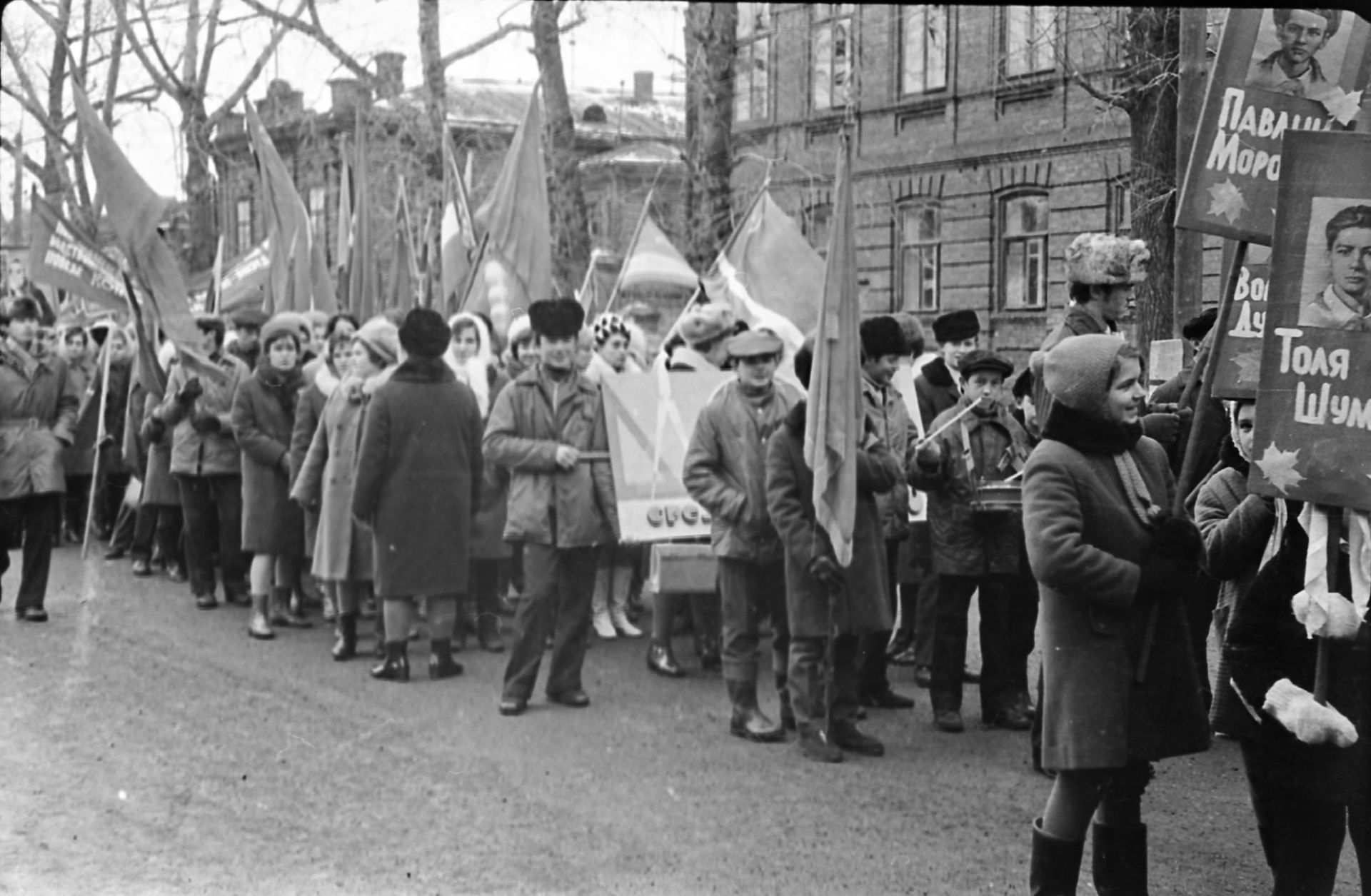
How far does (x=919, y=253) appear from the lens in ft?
62.3

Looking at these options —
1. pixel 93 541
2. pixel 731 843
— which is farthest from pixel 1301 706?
pixel 93 541

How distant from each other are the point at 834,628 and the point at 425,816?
1987 mm

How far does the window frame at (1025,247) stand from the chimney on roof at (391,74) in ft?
32.6

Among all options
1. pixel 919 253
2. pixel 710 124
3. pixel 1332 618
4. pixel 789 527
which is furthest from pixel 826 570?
pixel 919 253

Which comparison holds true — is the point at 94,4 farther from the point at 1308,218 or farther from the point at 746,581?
the point at 1308,218

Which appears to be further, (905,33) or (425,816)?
(905,33)

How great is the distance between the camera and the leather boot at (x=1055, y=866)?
4.86 meters

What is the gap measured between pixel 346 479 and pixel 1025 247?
28.2 feet

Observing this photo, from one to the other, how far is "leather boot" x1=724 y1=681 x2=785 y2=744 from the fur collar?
8.25 ft

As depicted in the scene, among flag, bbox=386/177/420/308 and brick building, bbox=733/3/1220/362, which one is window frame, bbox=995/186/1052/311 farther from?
flag, bbox=386/177/420/308

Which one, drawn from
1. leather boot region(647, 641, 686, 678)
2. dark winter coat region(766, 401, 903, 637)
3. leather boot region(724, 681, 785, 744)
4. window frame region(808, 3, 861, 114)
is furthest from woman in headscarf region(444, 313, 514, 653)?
window frame region(808, 3, 861, 114)

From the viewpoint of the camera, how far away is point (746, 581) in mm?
7676

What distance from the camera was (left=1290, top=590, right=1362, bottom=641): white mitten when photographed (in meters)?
4.34

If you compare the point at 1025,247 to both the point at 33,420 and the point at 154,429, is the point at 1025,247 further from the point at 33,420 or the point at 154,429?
the point at 33,420
